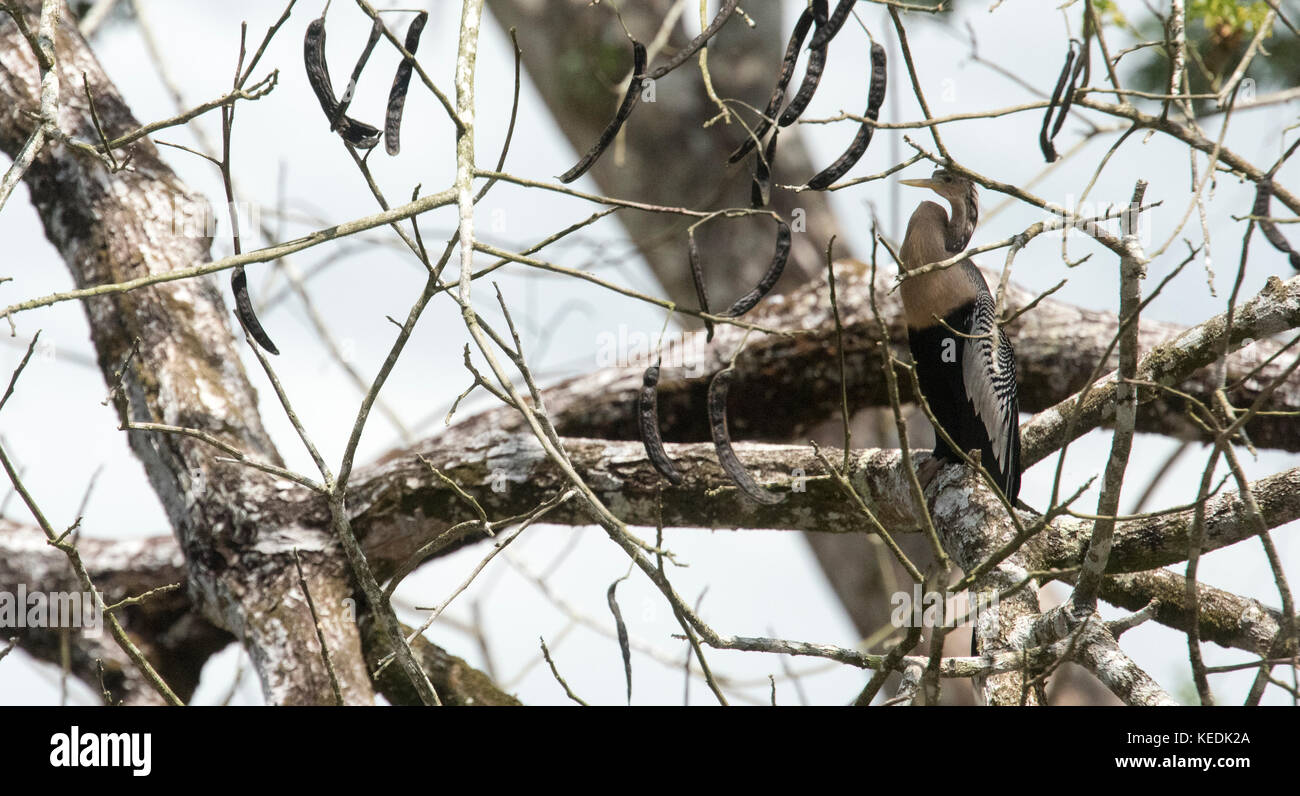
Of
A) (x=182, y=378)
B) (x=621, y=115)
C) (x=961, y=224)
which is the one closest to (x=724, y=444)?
(x=621, y=115)

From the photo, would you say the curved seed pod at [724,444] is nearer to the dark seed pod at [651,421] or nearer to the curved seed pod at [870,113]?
the dark seed pod at [651,421]

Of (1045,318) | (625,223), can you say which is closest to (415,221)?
(1045,318)

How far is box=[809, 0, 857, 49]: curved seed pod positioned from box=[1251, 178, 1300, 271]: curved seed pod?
2.45ft

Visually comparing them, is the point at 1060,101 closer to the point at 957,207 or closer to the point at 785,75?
the point at 785,75

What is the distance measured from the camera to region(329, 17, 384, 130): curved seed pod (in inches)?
68.4

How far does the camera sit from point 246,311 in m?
1.85

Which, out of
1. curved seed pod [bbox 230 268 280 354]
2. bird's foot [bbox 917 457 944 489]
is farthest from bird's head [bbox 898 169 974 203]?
curved seed pod [bbox 230 268 280 354]

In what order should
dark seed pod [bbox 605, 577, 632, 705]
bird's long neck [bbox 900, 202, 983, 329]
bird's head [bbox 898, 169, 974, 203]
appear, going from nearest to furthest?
dark seed pod [bbox 605, 577, 632, 705] → bird's long neck [bbox 900, 202, 983, 329] → bird's head [bbox 898, 169, 974, 203]

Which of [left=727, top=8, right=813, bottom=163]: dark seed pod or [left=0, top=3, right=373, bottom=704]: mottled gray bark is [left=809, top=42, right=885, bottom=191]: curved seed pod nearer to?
[left=727, top=8, right=813, bottom=163]: dark seed pod

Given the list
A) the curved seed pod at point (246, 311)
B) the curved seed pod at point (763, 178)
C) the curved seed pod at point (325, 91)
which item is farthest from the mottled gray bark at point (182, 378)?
the curved seed pod at point (763, 178)

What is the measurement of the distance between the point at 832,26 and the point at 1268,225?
39.5 inches

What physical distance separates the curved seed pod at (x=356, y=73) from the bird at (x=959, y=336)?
1.38 m
